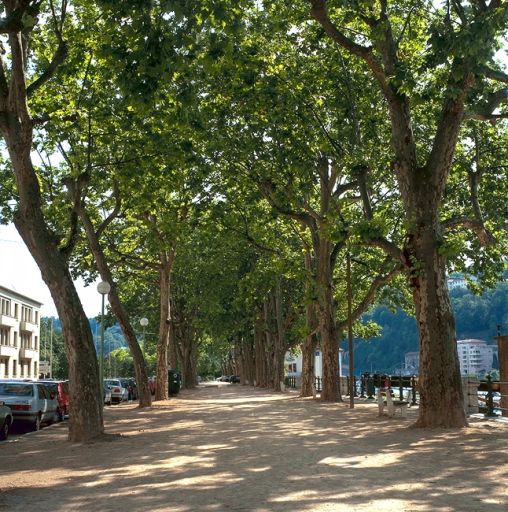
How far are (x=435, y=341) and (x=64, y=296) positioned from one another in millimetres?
7625

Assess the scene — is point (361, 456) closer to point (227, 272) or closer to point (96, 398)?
point (96, 398)

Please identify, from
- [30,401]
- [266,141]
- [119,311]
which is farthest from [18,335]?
[266,141]

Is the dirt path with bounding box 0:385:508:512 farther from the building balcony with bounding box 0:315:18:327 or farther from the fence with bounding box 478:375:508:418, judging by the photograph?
the building balcony with bounding box 0:315:18:327

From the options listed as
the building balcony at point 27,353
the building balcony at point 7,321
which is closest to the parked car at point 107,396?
the building balcony at point 7,321

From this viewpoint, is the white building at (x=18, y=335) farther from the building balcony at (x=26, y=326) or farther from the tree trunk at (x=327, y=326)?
the tree trunk at (x=327, y=326)

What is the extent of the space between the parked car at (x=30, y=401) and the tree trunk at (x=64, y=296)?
6596 mm

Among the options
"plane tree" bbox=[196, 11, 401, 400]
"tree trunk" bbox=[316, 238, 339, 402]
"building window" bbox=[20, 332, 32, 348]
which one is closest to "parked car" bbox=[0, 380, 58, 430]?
"plane tree" bbox=[196, 11, 401, 400]

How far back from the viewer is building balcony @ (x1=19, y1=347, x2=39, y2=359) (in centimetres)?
7789

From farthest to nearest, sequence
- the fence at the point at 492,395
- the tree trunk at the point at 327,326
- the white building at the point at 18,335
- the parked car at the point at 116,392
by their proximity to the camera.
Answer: the white building at the point at 18,335 → the parked car at the point at 116,392 → the tree trunk at the point at 327,326 → the fence at the point at 492,395

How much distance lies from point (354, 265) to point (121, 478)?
25754 millimetres

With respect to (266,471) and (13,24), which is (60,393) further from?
(13,24)

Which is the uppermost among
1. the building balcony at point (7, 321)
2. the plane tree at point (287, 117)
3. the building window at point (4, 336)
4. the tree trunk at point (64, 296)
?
the plane tree at point (287, 117)

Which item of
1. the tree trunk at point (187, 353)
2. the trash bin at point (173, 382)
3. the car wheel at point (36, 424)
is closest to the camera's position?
the car wheel at point (36, 424)

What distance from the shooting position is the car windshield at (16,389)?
21578 mm
